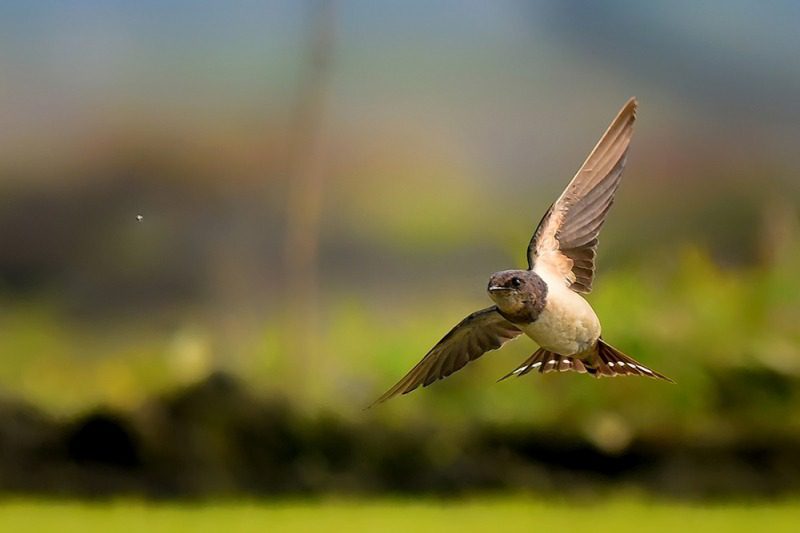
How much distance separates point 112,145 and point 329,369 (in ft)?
1.40

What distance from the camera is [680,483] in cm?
140

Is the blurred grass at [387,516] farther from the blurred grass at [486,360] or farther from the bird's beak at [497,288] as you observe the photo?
the bird's beak at [497,288]

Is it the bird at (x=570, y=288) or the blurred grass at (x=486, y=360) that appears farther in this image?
the blurred grass at (x=486, y=360)

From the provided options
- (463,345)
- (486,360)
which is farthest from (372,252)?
(463,345)

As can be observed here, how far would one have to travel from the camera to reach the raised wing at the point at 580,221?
667 millimetres

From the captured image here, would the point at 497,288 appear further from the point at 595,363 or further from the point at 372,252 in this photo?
the point at 372,252

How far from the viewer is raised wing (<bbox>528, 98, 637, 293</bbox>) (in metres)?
0.67

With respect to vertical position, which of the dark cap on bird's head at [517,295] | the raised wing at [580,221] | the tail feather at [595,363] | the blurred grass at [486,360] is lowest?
the tail feather at [595,363]

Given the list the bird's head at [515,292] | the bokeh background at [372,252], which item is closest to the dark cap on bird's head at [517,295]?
the bird's head at [515,292]

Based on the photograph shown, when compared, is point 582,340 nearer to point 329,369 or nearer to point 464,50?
point 329,369

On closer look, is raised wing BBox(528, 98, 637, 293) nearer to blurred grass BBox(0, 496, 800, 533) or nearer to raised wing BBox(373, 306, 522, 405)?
raised wing BBox(373, 306, 522, 405)

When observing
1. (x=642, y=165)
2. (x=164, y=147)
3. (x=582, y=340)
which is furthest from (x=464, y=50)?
(x=582, y=340)

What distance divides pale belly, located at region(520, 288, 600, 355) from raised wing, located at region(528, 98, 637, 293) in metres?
0.04

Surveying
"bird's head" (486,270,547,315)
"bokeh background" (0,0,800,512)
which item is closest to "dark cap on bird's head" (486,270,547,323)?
"bird's head" (486,270,547,315)
